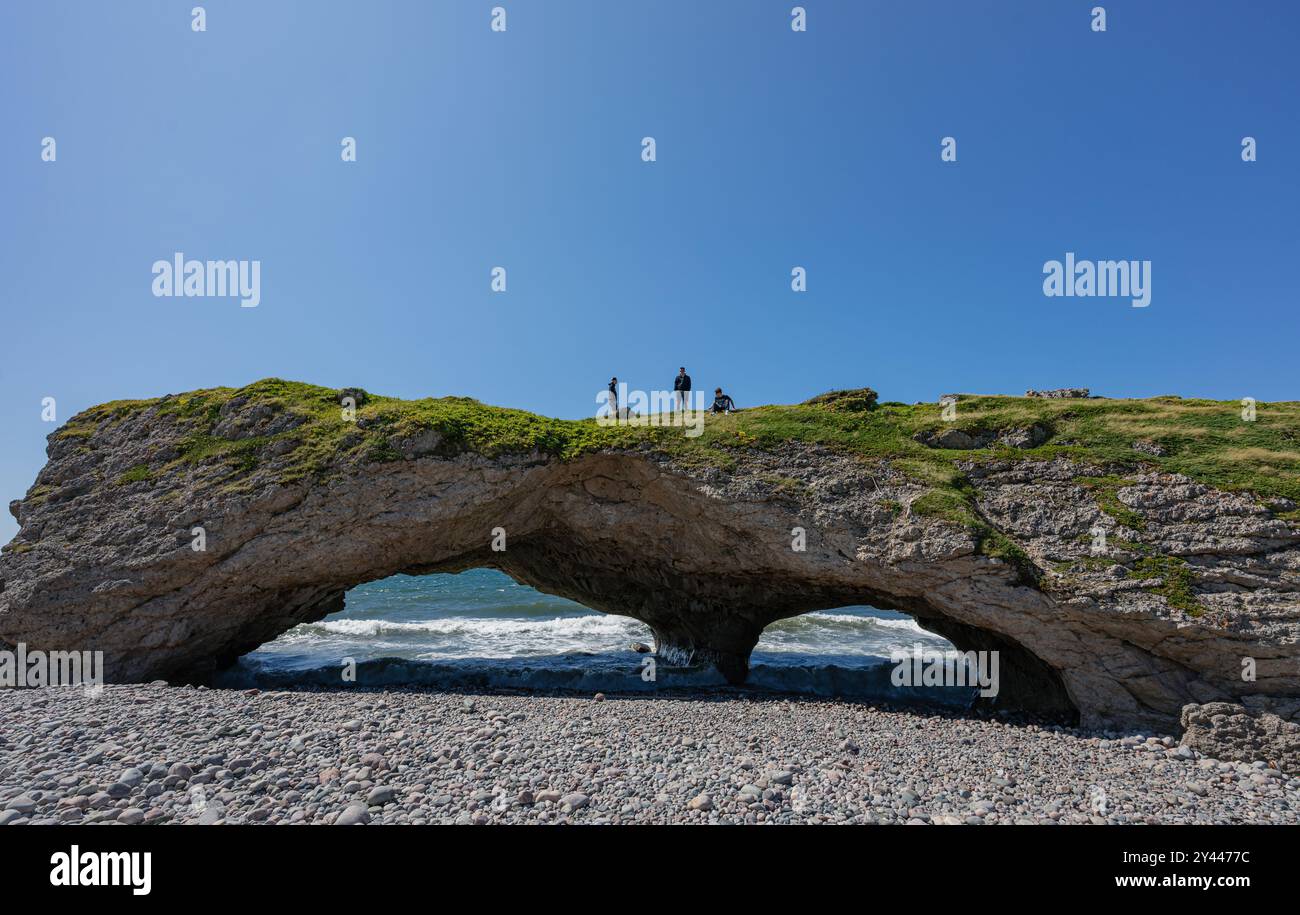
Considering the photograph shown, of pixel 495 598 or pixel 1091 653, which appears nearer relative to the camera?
pixel 1091 653

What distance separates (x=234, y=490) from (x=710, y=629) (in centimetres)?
1534

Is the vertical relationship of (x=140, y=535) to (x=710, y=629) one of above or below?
above

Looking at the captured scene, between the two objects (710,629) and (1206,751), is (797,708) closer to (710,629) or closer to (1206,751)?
(710,629)

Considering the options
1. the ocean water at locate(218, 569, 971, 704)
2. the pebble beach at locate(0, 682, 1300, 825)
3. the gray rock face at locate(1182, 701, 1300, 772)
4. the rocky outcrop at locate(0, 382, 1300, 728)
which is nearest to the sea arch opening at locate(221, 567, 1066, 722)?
the ocean water at locate(218, 569, 971, 704)

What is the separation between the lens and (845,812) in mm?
7449

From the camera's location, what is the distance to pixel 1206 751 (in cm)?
1102

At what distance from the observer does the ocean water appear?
18.1 m

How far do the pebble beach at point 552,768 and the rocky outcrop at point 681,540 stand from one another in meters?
1.98

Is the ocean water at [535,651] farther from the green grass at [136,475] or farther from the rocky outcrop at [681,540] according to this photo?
the green grass at [136,475]

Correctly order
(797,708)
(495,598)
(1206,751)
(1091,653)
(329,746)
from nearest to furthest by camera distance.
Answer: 1. (329,746)
2. (1206,751)
3. (1091,653)
4. (797,708)
5. (495,598)

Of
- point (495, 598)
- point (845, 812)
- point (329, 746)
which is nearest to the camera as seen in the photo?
point (845, 812)

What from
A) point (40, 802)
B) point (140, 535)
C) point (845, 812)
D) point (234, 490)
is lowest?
point (845, 812)

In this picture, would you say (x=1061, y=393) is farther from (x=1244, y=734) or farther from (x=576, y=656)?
(x=576, y=656)
